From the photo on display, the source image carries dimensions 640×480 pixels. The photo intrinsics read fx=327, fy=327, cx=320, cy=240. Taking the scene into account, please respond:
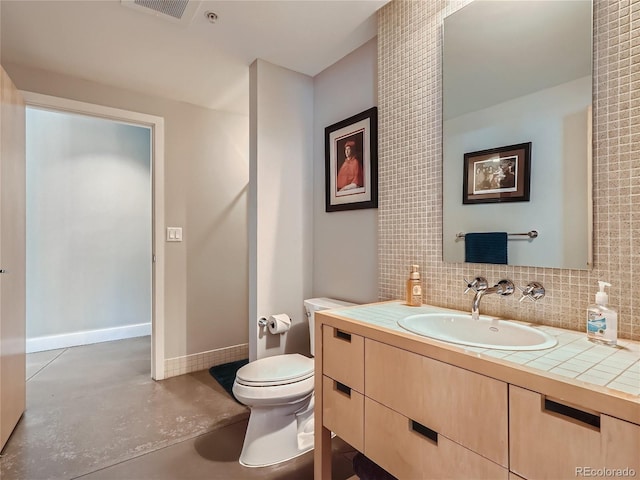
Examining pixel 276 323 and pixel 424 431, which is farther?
pixel 276 323

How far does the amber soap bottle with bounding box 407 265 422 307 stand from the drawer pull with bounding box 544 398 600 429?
76cm

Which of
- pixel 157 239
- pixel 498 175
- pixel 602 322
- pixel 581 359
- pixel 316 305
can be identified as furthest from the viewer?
pixel 157 239

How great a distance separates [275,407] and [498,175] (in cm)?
147

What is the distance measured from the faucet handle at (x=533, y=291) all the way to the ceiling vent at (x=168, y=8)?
1.90 metres

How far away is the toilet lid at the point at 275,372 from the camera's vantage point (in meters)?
1.55

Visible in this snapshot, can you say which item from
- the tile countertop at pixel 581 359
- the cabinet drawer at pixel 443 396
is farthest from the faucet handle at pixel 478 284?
the cabinet drawer at pixel 443 396

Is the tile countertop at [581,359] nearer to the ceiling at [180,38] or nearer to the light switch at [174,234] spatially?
the ceiling at [180,38]

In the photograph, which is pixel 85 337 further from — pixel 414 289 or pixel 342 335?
pixel 414 289

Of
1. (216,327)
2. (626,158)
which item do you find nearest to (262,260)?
(216,327)

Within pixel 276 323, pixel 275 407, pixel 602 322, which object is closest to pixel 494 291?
pixel 602 322

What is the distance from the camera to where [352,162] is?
1.96 meters

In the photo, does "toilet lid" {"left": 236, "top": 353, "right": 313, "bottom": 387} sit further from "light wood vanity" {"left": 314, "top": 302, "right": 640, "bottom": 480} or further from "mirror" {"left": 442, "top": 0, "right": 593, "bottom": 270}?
"mirror" {"left": 442, "top": 0, "right": 593, "bottom": 270}

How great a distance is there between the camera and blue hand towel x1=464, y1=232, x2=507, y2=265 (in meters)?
1.25

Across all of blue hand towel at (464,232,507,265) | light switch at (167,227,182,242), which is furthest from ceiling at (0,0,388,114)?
blue hand towel at (464,232,507,265)
